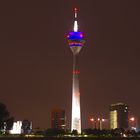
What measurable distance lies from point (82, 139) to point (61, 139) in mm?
10653

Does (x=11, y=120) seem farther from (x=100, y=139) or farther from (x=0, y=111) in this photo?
(x=100, y=139)

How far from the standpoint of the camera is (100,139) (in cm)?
18088

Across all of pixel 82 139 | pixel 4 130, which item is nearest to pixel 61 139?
pixel 82 139

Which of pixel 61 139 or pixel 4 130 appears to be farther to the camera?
pixel 4 130

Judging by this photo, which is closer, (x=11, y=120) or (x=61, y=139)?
(x=61, y=139)

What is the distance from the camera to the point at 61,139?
170 metres

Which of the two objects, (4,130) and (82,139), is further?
(4,130)

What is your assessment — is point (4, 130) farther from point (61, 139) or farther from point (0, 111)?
point (61, 139)

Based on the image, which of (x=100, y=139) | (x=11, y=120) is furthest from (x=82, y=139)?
(x=11, y=120)

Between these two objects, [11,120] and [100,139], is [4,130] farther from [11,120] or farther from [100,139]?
[100,139]

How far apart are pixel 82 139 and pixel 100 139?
6.10 metres

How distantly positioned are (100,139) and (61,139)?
16.2 metres

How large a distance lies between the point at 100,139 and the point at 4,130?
32.7 m

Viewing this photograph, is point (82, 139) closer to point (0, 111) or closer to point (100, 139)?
point (100, 139)
